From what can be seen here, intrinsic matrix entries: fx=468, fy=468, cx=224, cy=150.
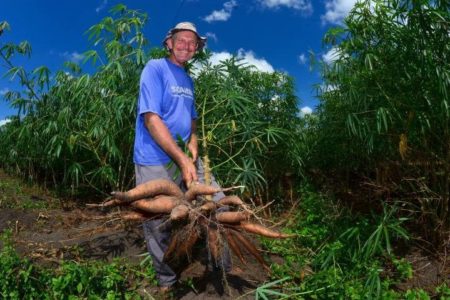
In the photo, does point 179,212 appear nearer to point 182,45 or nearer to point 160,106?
point 160,106

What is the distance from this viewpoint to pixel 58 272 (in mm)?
2846

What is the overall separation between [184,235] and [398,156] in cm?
229

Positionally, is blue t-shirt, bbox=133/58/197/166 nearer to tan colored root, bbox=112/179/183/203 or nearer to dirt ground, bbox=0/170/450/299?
tan colored root, bbox=112/179/183/203

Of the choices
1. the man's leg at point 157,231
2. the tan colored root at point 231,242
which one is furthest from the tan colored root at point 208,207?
the man's leg at point 157,231

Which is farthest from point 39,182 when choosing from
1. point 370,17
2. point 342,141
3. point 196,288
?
point 370,17

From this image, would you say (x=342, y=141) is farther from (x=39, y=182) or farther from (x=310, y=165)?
(x=39, y=182)

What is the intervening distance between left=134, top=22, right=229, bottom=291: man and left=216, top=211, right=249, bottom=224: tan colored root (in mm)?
175

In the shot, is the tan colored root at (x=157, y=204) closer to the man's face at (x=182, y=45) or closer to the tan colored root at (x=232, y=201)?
the tan colored root at (x=232, y=201)

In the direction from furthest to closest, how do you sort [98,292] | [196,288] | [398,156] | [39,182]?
[39,182], [398,156], [98,292], [196,288]

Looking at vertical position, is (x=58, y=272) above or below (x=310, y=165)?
below

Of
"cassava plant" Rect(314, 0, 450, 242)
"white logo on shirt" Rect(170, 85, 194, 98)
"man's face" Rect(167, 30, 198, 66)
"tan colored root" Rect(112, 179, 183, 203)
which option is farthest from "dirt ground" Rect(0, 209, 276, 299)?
"cassava plant" Rect(314, 0, 450, 242)

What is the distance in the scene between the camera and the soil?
8.32ft

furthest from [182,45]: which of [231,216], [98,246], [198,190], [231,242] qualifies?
[98,246]

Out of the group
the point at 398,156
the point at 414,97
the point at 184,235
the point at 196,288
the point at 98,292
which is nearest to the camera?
the point at 184,235
